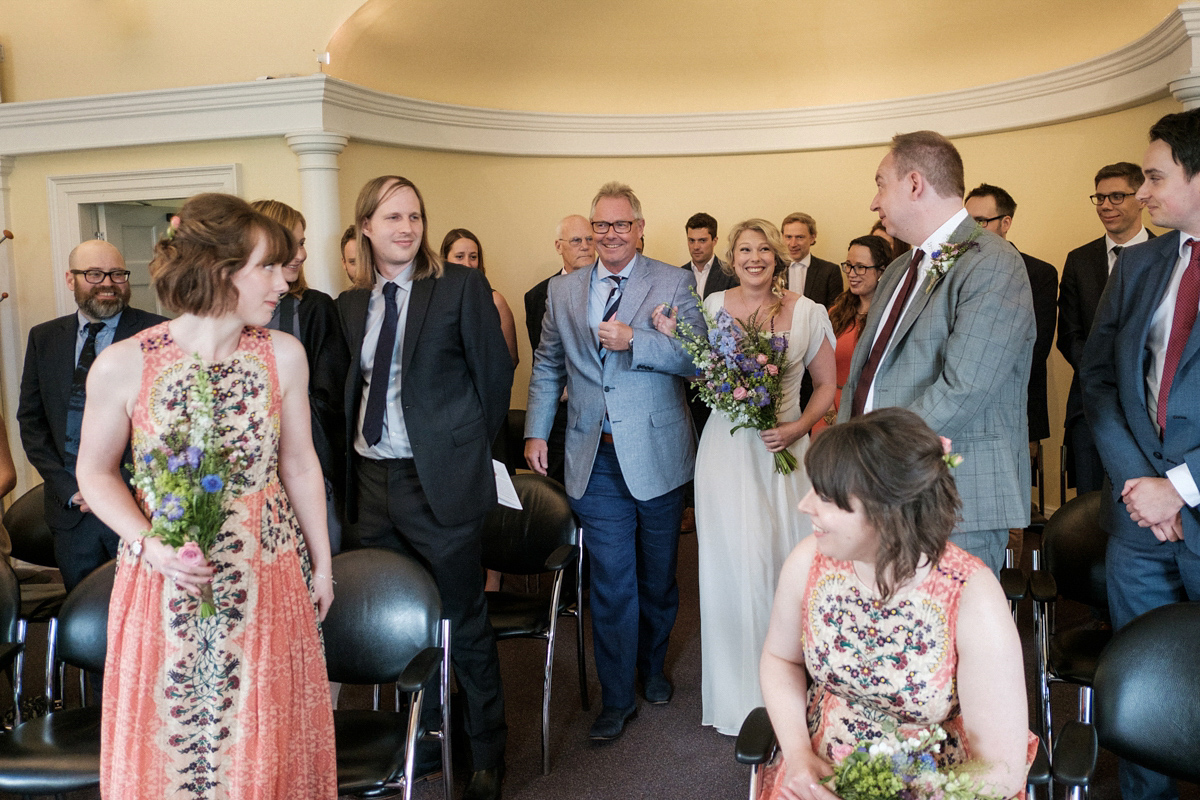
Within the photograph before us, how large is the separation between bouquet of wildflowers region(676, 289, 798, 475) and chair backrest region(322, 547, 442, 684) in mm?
1262

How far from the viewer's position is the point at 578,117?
7.02 meters

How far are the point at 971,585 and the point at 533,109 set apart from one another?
5904 millimetres

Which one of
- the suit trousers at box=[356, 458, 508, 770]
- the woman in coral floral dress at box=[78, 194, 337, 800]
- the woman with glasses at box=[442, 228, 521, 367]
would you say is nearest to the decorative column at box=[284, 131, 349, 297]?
the woman with glasses at box=[442, 228, 521, 367]

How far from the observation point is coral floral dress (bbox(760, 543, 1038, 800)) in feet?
6.22

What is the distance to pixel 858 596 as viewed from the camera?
1.95 metres

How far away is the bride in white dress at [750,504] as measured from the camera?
3.69 metres

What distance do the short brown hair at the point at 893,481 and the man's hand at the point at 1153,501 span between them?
3.83ft

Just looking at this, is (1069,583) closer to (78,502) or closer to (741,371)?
(741,371)

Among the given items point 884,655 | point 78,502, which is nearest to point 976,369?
point 884,655

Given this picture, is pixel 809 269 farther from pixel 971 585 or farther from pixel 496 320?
pixel 971 585

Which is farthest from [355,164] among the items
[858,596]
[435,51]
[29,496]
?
[858,596]

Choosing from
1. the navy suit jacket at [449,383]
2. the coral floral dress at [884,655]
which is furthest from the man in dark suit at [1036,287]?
the coral floral dress at [884,655]

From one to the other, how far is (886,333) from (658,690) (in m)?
1.92

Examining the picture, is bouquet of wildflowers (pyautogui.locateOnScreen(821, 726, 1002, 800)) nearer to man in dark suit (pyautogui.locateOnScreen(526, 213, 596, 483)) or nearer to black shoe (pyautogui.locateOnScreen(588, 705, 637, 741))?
black shoe (pyautogui.locateOnScreen(588, 705, 637, 741))
